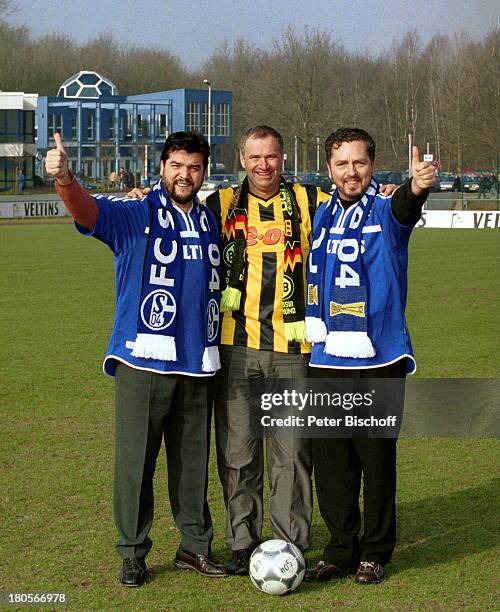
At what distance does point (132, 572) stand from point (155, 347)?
1092mm

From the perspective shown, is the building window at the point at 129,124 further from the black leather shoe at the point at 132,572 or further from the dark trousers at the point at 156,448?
the black leather shoe at the point at 132,572

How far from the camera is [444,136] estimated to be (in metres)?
53.8

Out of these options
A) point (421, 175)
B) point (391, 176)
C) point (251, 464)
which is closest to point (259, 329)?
point (251, 464)

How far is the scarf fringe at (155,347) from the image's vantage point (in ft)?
16.6

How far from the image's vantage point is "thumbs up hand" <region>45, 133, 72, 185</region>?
4.86 metres

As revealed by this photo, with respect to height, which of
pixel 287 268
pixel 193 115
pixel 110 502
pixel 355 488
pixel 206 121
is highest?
pixel 193 115

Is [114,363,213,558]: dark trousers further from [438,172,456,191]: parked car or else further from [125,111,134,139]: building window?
[125,111,134,139]: building window

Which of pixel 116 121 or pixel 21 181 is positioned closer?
pixel 21 181

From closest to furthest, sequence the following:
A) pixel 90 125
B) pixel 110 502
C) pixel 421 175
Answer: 1. pixel 421 175
2. pixel 110 502
3. pixel 90 125

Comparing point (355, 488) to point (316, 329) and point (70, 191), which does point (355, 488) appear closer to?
point (316, 329)

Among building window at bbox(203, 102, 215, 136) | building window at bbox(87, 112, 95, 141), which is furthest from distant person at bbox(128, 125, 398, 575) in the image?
building window at bbox(87, 112, 95, 141)

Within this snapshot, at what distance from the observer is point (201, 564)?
531 cm

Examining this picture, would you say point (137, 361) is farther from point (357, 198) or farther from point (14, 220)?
point (14, 220)

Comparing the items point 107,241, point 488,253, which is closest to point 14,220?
point 488,253
